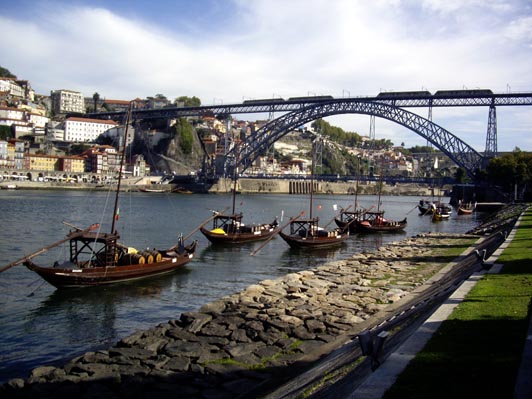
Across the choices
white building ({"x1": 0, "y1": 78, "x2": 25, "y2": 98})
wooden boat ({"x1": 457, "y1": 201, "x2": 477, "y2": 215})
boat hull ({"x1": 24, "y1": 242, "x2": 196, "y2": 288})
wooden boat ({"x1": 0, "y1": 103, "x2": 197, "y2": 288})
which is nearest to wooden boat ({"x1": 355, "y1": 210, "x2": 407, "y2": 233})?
wooden boat ({"x1": 0, "y1": 103, "x2": 197, "y2": 288})

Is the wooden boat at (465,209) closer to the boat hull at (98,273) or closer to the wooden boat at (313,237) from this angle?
the wooden boat at (313,237)

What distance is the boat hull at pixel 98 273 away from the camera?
17.1 m

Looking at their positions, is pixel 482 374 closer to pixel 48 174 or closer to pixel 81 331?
pixel 81 331

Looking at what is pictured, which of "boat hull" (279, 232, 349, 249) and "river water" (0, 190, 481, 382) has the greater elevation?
"boat hull" (279, 232, 349, 249)

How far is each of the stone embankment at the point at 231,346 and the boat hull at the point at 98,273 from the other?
5484 mm

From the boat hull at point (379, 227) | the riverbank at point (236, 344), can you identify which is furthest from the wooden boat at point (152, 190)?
the riverbank at point (236, 344)

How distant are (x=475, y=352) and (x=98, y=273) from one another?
46.0ft

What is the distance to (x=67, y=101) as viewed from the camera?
155250 millimetres

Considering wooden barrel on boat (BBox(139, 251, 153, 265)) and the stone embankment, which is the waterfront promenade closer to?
the stone embankment

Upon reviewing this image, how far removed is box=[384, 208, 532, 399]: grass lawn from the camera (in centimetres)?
545

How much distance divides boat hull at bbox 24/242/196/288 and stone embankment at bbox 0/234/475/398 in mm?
5484

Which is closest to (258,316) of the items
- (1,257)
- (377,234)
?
(1,257)

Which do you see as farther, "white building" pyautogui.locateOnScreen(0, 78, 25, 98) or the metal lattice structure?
"white building" pyautogui.locateOnScreen(0, 78, 25, 98)

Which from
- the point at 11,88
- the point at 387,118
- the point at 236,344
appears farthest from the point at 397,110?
the point at 11,88
